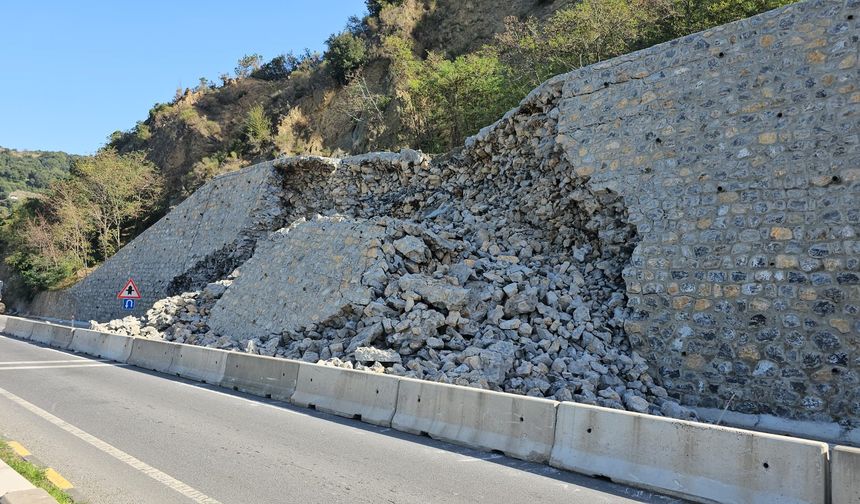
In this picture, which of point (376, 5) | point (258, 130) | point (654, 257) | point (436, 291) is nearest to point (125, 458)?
point (436, 291)

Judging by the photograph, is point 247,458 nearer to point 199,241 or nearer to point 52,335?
point 52,335

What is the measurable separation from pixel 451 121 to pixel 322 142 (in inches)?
650

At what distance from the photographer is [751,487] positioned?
14.4ft

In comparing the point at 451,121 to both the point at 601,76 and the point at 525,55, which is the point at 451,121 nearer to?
the point at 525,55

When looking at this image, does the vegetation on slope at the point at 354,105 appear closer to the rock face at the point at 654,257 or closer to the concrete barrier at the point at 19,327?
the rock face at the point at 654,257

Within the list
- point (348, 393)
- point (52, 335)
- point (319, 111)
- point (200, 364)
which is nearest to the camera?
point (348, 393)

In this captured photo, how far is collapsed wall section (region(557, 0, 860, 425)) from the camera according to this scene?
7668mm

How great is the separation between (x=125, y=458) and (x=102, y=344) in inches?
411

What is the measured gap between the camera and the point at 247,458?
563cm

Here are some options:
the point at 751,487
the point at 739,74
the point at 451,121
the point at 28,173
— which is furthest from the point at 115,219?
the point at 28,173

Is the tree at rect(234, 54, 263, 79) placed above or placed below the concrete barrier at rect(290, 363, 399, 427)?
above

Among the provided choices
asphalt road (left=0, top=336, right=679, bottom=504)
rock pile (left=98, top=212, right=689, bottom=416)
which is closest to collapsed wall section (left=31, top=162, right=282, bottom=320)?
rock pile (left=98, top=212, right=689, bottom=416)

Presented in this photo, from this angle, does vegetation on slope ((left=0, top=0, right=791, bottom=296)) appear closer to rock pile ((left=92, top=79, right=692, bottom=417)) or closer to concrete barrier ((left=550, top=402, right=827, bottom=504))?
rock pile ((left=92, top=79, right=692, bottom=417))

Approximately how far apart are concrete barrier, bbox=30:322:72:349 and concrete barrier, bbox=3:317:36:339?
1.57 ft
